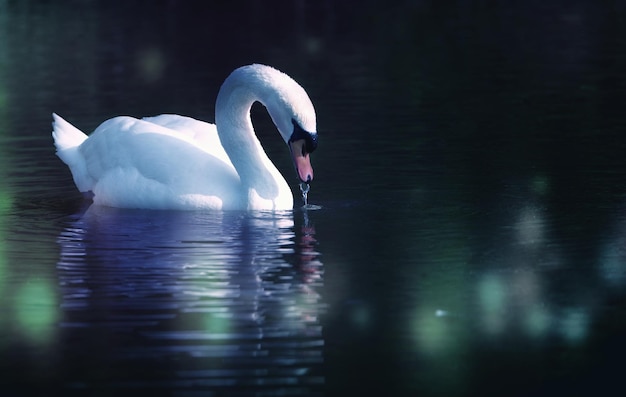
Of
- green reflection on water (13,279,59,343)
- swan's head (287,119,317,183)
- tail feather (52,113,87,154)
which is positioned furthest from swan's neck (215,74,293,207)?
green reflection on water (13,279,59,343)

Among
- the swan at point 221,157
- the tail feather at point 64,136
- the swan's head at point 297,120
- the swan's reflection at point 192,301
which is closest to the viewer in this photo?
the swan's reflection at point 192,301

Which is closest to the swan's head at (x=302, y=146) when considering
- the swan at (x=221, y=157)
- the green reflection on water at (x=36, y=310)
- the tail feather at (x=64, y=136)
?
the swan at (x=221, y=157)

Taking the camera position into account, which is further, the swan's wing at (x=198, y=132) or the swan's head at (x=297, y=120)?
the swan's wing at (x=198, y=132)

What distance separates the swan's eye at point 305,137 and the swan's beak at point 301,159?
0.02 meters

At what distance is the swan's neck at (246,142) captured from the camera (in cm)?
1164

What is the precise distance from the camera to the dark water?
762 centimetres

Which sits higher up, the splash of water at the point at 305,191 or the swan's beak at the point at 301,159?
the swan's beak at the point at 301,159

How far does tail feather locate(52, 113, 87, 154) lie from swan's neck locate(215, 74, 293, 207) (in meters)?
1.83

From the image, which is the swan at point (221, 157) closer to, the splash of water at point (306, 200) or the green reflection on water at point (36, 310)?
the splash of water at point (306, 200)

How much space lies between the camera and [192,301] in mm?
8805

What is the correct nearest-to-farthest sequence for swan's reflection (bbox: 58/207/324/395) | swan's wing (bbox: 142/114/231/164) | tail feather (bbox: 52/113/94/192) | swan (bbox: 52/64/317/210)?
swan's reflection (bbox: 58/207/324/395) → swan (bbox: 52/64/317/210) → swan's wing (bbox: 142/114/231/164) → tail feather (bbox: 52/113/94/192)

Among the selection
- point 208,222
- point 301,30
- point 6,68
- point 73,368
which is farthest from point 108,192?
point 301,30

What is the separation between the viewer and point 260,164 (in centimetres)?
1166

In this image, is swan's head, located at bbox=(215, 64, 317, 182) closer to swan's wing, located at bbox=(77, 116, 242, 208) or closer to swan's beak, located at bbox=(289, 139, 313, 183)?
swan's beak, located at bbox=(289, 139, 313, 183)
